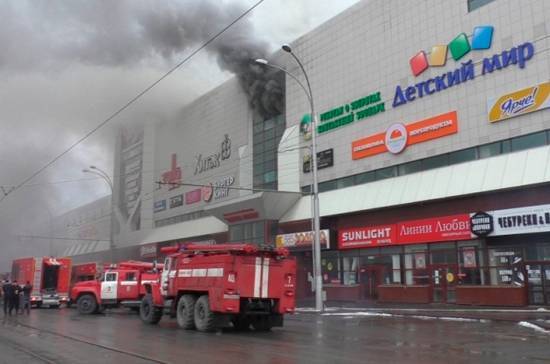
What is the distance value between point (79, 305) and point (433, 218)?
1736 centimetres

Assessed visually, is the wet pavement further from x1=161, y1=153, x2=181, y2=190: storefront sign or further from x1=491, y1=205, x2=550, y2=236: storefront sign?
x1=161, y1=153, x2=181, y2=190: storefront sign

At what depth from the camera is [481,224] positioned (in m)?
26.1

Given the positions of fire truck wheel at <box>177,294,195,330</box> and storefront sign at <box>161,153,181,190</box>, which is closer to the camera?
fire truck wheel at <box>177,294,195,330</box>

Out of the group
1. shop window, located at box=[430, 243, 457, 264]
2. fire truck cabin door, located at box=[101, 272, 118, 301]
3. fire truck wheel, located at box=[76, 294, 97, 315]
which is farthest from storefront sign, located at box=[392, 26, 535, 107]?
fire truck wheel, located at box=[76, 294, 97, 315]

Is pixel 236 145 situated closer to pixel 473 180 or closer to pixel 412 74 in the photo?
pixel 412 74

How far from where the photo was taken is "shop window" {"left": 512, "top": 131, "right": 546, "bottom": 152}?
24842 millimetres

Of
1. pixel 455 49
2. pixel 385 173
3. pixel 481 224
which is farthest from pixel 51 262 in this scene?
pixel 455 49

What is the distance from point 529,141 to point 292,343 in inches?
679

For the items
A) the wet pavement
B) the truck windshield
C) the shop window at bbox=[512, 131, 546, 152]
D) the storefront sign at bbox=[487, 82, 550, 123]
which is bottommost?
the wet pavement

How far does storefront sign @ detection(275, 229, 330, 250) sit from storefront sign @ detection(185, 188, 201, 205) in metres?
15.5

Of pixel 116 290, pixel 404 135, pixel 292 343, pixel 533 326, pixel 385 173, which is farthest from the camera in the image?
pixel 385 173

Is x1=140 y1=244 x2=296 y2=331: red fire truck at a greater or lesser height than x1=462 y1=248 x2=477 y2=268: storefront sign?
lesser

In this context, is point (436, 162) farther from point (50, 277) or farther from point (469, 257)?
point (50, 277)

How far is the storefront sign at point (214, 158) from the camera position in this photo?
4862cm
